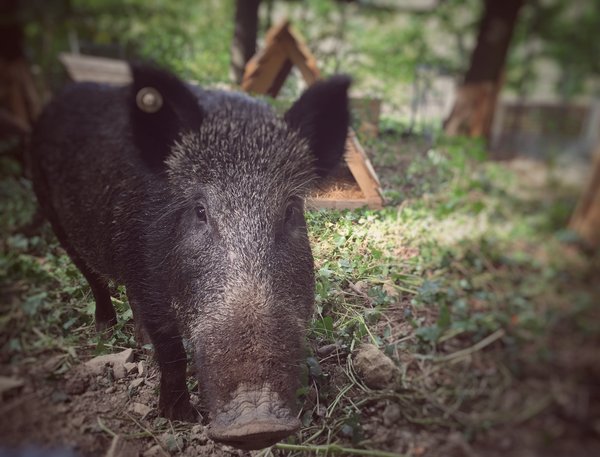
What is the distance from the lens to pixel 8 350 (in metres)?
1.94

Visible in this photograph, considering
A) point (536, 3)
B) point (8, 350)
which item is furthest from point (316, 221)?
point (8, 350)

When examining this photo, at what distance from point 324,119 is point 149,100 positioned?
736 mm

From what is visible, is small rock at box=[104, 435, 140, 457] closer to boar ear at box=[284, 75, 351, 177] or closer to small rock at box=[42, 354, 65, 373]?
small rock at box=[42, 354, 65, 373]

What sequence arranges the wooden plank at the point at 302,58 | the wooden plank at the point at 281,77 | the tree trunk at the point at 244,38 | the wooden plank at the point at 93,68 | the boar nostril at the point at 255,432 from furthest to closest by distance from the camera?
the wooden plank at the point at 93,68
the tree trunk at the point at 244,38
the wooden plank at the point at 281,77
the wooden plank at the point at 302,58
the boar nostril at the point at 255,432

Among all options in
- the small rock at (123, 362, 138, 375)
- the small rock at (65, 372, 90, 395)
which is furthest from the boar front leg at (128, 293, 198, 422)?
the small rock at (65, 372, 90, 395)

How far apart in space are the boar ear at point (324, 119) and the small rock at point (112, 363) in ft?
3.86

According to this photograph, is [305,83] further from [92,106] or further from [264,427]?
[264,427]

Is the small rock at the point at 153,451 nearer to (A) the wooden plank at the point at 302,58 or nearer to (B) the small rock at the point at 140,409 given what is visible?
(B) the small rock at the point at 140,409

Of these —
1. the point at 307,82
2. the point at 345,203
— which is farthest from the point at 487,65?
the point at 307,82

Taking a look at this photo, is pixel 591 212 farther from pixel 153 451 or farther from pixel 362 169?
pixel 153 451

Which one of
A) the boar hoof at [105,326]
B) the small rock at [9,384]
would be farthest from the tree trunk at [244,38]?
the small rock at [9,384]

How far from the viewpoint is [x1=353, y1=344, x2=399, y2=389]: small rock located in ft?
5.87

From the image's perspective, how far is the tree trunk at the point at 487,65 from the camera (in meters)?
1.67

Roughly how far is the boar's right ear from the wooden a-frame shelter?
2.13 ft
